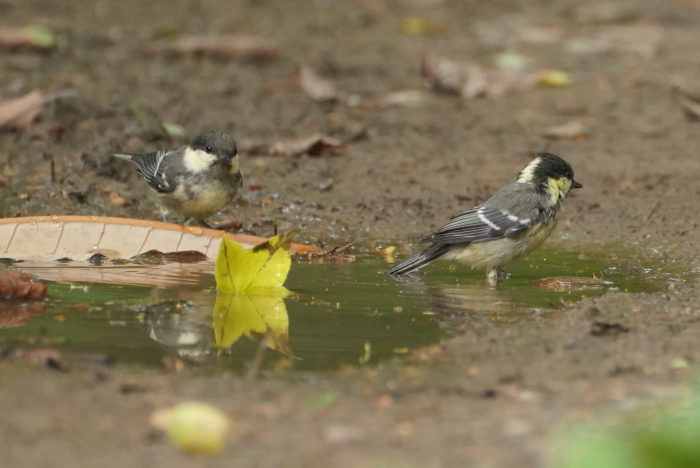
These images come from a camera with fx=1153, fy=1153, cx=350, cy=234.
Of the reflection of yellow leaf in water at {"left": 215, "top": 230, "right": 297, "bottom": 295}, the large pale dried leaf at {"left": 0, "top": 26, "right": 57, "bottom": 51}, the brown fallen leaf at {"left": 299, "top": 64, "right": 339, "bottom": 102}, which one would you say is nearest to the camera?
the reflection of yellow leaf in water at {"left": 215, "top": 230, "right": 297, "bottom": 295}

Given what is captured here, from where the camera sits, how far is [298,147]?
10.5m

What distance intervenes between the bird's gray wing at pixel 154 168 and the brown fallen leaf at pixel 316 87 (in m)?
3.68

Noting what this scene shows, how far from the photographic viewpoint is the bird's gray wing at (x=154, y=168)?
8344 millimetres

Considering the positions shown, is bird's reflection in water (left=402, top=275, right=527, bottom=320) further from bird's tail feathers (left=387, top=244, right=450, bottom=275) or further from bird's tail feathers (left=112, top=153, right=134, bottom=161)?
bird's tail feathers (left=112, top=153, right=134, bottom=161)

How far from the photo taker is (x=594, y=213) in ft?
30.4

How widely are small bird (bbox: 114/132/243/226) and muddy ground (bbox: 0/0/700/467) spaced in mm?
500

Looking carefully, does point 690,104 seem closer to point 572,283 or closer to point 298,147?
point 298,147

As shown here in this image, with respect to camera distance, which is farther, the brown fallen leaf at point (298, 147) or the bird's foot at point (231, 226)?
the brown fallen leaf at point (298, 147)

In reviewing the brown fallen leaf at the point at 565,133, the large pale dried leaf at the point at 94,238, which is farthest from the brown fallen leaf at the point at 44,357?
the brown fallen leaf at the point at 565,133

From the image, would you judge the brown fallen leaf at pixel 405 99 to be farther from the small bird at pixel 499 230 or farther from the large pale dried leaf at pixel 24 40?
the small bird at pixel 499 230

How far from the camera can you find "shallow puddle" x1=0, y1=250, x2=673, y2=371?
5234 millimetres

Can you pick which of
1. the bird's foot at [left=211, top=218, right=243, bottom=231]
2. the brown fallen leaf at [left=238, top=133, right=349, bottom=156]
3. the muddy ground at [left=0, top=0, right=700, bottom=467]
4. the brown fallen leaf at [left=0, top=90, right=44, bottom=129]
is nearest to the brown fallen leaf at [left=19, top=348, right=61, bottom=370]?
the muddy ground at [left=0, top=0, right=700, bottom=467]

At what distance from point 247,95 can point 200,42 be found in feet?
5.86

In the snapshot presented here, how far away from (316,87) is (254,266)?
21.0ft
